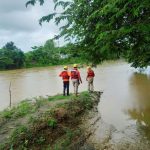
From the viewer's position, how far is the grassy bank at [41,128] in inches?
414

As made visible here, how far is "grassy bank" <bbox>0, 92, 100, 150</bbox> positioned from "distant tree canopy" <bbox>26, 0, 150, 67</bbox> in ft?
10.6

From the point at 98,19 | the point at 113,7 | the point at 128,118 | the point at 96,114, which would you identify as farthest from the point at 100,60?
the point at 128,118

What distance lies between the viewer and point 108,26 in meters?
7.05

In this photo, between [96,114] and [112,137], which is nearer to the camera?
[112,137]

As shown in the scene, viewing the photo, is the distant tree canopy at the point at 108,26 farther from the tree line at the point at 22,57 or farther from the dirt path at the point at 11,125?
the tree line at the point at 22,57

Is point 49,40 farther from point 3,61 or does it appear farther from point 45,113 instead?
point 3,61

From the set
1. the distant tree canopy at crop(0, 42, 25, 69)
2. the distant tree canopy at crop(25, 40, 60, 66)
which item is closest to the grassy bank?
the distant tree canopy at crop(0, 42, 25, 69)

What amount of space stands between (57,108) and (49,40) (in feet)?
20.0

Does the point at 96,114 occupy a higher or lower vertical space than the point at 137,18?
lower

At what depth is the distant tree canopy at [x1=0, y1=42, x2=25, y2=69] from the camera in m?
90.9

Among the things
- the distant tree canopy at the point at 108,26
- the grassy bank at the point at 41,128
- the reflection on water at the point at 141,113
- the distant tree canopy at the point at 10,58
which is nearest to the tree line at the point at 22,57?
the distant tree canopy at the point at 10,58

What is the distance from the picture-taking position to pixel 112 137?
1248 cm

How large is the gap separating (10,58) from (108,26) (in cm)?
8688

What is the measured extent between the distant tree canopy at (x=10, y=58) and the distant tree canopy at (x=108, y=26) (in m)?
82.9
